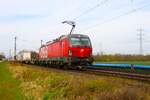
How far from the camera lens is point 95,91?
12750mm

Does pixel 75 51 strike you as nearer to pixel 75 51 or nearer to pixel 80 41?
pixel 75 51

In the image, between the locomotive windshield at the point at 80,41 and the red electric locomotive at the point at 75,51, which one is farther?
the locomotive windshield at the point at 80,41

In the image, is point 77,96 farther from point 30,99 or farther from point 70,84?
point 30,99

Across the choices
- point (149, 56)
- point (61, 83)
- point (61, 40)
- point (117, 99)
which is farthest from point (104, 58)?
point (117, 99)

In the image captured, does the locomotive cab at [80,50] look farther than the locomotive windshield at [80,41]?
No

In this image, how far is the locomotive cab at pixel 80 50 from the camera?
3167cm

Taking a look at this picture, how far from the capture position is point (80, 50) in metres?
32.0

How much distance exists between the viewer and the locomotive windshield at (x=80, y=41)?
3244cm

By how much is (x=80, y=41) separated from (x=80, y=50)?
1.04 m

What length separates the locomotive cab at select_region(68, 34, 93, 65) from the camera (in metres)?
31.7

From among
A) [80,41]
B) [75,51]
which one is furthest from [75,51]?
[80,41]

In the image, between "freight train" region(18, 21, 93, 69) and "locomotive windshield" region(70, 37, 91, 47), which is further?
"locomotive windshield" region(70, 37, 91, 47)

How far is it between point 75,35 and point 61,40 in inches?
90.0

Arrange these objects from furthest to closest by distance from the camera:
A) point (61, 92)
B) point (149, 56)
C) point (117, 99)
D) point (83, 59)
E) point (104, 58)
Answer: point (104, 58)
point (149, 56)
point (83, 59)
point (61, 92)
point (117, 99)
